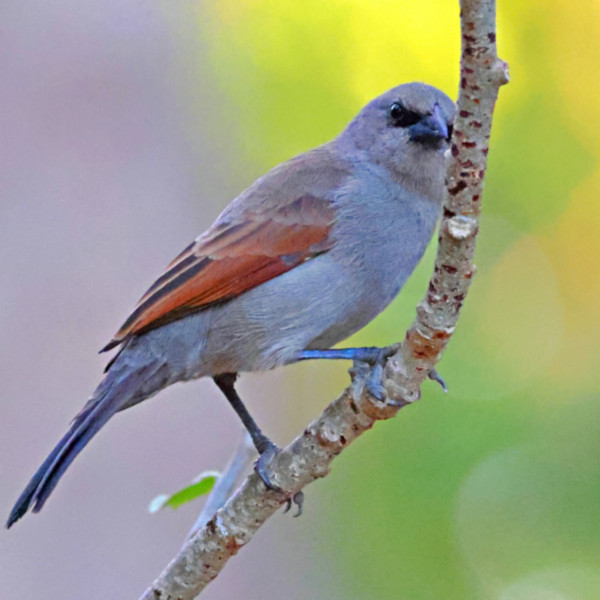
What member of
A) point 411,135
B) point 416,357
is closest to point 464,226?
point 416,357

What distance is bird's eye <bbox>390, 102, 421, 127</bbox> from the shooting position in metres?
4.05

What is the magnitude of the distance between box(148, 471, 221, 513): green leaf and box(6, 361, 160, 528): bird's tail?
0.41 meters

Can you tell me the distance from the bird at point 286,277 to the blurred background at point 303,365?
0.39m

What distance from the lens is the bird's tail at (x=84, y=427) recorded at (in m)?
3.27

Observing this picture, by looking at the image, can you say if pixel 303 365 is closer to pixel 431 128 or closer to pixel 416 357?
pixel 431 128

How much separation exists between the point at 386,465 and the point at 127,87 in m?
3.66

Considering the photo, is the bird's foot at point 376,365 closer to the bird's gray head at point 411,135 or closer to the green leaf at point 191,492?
the green leaf at point 191,492

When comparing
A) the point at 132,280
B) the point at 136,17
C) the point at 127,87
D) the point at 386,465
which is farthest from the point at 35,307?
the point at 386,465

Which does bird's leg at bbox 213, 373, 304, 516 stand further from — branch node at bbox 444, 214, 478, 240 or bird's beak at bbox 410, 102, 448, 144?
bird's beak at bbox 410, 102, 448, 144

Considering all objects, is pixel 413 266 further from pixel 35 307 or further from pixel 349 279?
pixel 35 307

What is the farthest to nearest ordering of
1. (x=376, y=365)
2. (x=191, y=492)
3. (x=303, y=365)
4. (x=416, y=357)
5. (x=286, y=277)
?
1. (x=303, y=365)
2. (x=286, y=277)
3. (x=191, y=492)
4. (x=376, y=365)
5. (x=416, y=357)

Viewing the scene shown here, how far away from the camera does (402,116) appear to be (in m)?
4.10

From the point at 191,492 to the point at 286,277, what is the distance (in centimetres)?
102

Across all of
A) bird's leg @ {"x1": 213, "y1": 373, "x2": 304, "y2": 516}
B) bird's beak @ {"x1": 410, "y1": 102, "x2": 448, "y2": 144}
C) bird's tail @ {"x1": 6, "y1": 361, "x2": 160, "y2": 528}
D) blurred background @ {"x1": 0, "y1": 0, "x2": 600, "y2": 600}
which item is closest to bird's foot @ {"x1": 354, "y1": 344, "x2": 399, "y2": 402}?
bird's leg @ {"x1": 213, "y1": 373, "x2": 304, "y2": 516}
